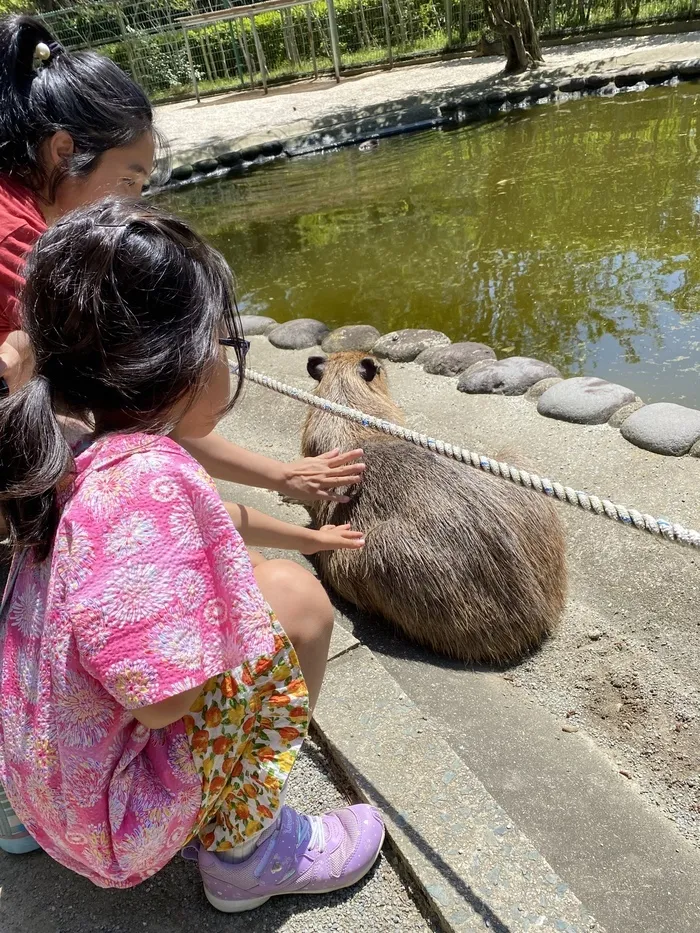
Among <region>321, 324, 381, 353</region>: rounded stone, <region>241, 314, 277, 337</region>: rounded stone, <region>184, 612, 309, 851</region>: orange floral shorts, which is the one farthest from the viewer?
<region>241, 314, 277, 337</region>: rounded stone

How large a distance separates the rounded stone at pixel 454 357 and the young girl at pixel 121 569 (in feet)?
11.1

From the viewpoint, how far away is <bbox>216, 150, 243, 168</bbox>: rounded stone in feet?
37.4

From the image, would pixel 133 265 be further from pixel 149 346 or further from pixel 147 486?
pixel 147 486

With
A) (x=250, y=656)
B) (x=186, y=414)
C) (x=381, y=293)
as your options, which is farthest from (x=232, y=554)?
(x=381, y=293)

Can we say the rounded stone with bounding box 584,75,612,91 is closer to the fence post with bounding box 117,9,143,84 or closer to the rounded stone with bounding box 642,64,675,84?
the rounded stone with bounding box 642,64,675,84

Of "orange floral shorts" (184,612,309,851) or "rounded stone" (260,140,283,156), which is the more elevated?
"orange floral shorts" (184,612,309,851)

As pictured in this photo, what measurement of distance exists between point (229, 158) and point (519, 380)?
29.2ft

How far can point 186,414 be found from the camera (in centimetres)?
117

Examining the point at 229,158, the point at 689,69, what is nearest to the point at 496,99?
the point at 689,69

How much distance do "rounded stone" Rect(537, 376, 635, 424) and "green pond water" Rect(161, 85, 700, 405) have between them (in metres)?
0.53

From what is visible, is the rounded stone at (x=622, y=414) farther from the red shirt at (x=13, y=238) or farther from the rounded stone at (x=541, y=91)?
the rounded stone at (x=541, y=91)

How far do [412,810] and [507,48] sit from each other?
14.4 metres

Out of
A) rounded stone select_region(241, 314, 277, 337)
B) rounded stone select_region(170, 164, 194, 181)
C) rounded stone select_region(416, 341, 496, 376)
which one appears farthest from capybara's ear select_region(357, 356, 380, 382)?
rounded stone select_region(170, 164, 194, 181)

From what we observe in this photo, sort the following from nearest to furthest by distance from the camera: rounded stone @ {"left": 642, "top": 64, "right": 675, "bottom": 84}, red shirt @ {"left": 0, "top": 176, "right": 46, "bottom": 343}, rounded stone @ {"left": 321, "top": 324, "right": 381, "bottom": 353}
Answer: red shirt @ {"left": 0, "top": 176, "right": 46, "bottom": 343}, rounded stone @ {"left": 321, "top": 324, "right": 381, "bottom": 353}, rounded stone @ {"left": 642, "top": 64, "right": 675, "bottom": 84}
